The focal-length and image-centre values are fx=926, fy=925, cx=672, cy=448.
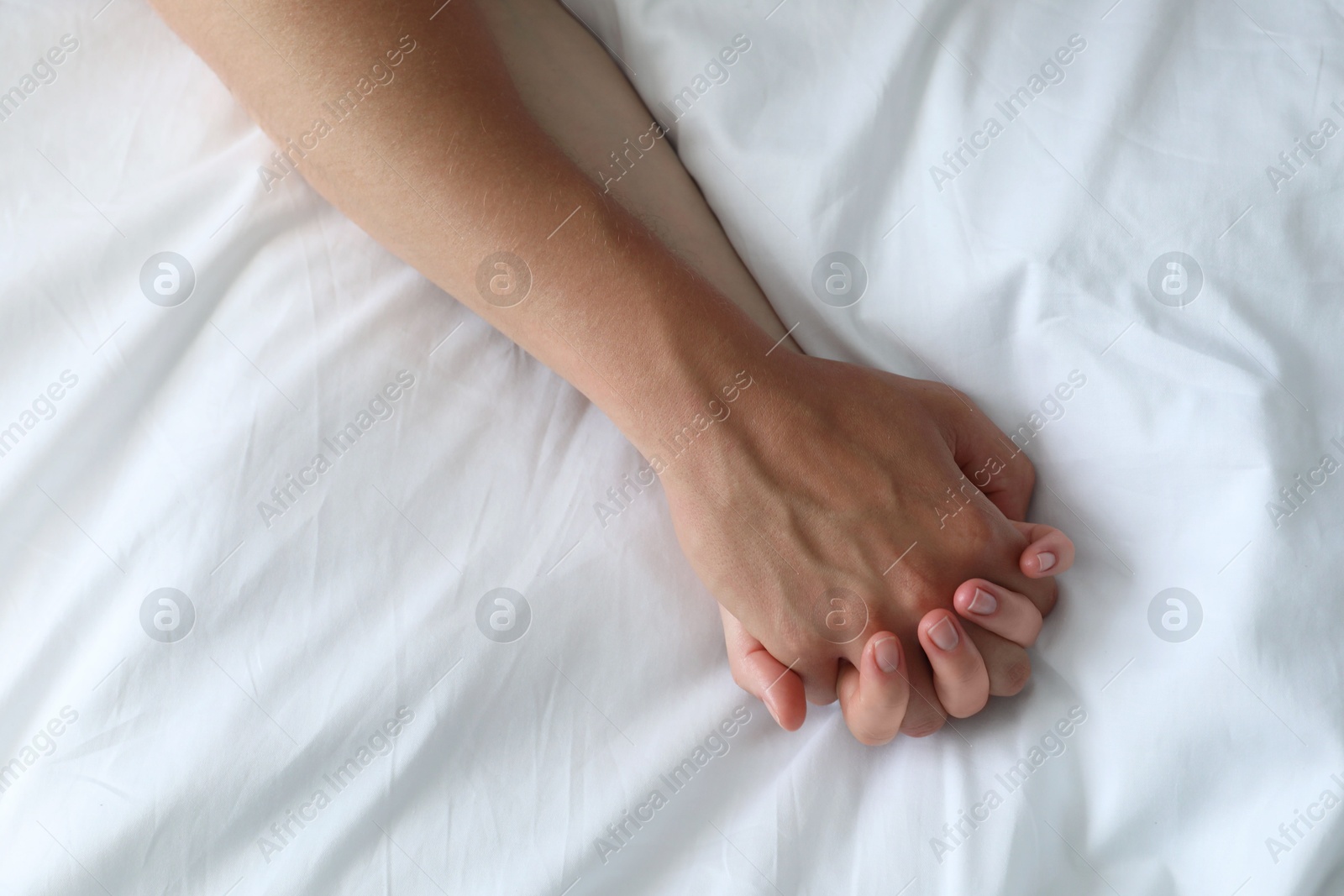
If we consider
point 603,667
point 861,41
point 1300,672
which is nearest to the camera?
point 1300,672

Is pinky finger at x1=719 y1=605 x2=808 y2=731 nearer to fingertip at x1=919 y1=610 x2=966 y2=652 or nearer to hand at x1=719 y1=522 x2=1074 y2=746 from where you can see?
hand at x1=719 y1=522 x2=1074 y2=746

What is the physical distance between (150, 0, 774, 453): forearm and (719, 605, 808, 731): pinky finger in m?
0.20

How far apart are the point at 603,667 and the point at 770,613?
15 cm

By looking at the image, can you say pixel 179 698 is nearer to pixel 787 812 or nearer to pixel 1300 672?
pixel 787 812

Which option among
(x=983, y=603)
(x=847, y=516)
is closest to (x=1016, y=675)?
(x=983, y=603)

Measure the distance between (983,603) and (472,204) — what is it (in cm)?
56

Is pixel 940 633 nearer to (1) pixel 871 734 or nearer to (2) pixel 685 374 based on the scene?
(1) pixel 871 734

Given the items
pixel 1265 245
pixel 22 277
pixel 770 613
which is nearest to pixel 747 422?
pixel 770 613

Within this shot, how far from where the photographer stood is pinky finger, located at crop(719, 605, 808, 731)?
0.77 m

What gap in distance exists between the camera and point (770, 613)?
2.64ft

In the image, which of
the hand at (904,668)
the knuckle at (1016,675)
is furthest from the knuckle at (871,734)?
the knuckle at (1016,675)

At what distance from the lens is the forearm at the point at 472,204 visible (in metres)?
0.82

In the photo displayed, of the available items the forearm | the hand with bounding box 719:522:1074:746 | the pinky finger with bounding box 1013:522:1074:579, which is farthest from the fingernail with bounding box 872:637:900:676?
the forearm

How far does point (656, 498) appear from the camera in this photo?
0.85 m
